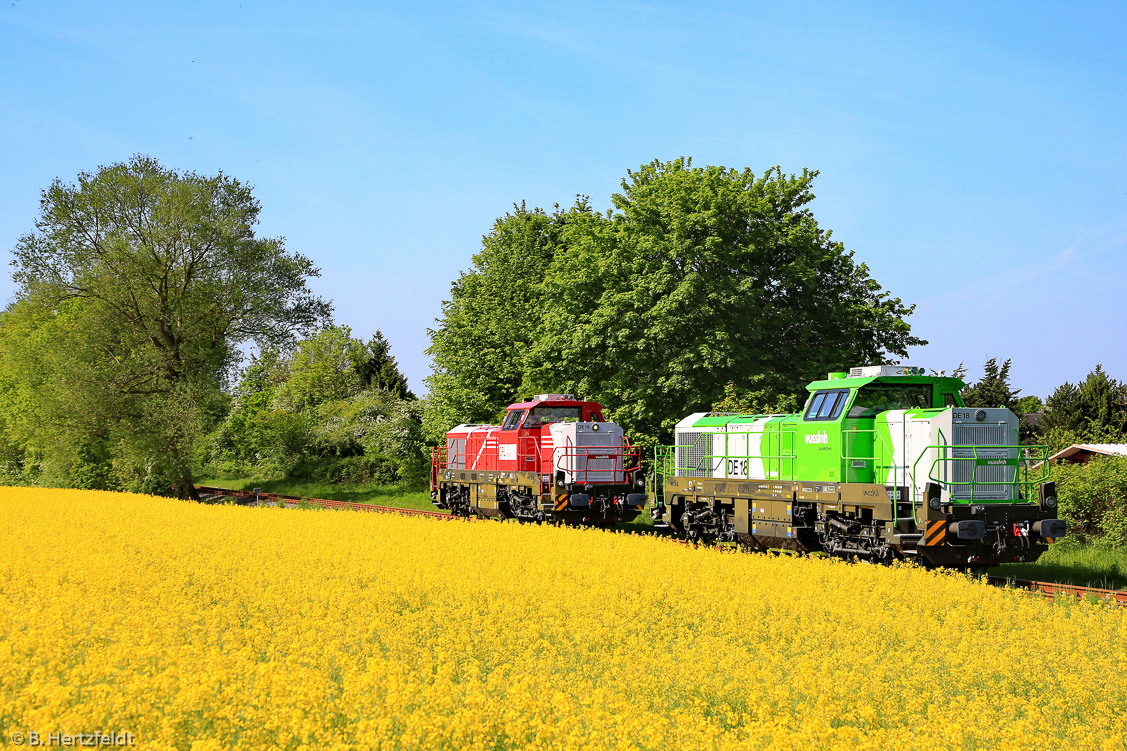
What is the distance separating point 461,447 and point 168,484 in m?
19.1

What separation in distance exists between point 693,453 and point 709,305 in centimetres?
1040

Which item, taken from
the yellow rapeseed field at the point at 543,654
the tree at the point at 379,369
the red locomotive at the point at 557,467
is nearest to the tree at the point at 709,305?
the red locomotive at the point at 557,467

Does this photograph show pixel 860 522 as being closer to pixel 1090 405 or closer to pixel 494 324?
pixel 494 324

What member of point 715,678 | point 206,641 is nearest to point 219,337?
point 206,641

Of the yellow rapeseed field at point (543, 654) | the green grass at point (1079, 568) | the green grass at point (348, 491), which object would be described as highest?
the yellow rapeseed field at point (543, 654)

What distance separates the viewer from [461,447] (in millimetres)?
29641

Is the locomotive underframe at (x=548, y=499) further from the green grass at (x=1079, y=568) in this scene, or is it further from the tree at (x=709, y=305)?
the green grass at (x=1079, y=568)

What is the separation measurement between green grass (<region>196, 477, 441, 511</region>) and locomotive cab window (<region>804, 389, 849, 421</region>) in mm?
20316

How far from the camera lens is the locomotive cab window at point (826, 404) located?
16516 mm

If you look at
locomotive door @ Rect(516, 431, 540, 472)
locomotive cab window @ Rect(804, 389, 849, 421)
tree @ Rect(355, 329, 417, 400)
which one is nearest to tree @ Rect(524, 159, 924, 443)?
locomotive door @ Rect(516, 431, 540, 472)

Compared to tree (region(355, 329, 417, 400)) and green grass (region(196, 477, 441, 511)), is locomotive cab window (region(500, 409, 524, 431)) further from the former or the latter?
tree (region(355, 329, 417, 400))

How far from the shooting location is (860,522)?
15.9 metres

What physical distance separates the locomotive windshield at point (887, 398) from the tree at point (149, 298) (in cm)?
3190

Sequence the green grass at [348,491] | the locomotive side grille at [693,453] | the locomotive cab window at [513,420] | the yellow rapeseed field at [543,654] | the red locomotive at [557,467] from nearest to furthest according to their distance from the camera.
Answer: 1. the yellow rapeseed field at [543,654]
2. the locomotive side grille at [693,453]
3. the red locomotive at [557,467]
4. the locomotive cab window at [513,420]
5. the green grass at [348,491]
